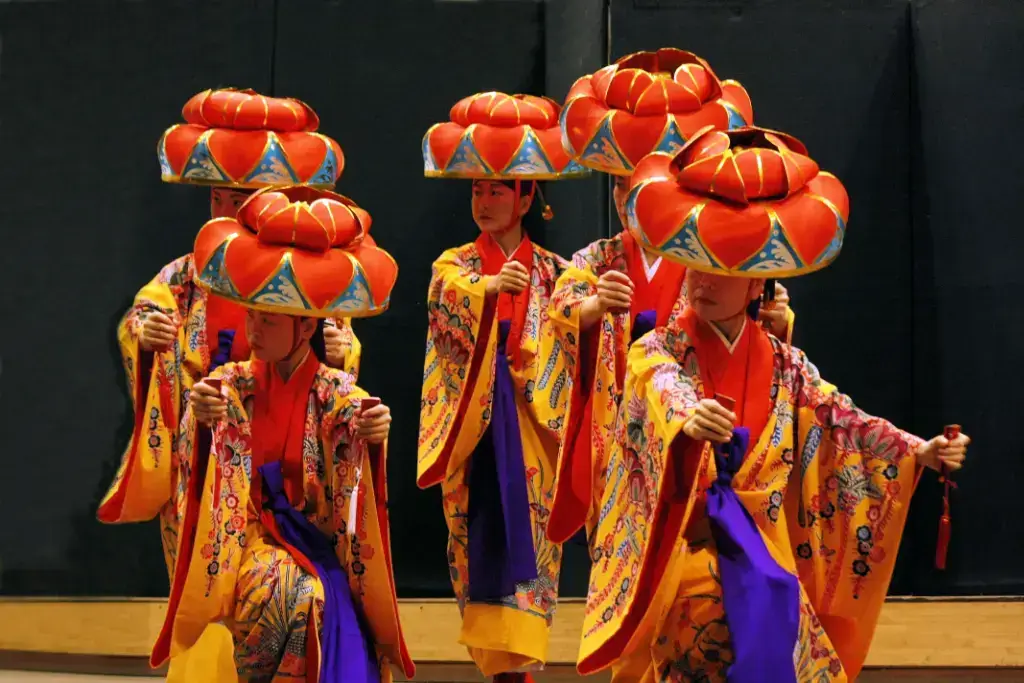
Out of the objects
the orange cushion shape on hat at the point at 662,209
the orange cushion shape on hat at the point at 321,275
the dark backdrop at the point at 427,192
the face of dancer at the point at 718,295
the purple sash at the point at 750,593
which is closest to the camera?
the purple sash at the point at 750,593

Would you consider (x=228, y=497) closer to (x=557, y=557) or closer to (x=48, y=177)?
(x=557, y=557)

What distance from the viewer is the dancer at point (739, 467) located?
3.25 meters

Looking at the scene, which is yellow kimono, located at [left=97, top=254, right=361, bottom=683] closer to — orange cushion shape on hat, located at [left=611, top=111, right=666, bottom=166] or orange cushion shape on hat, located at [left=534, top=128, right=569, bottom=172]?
orange cushion shape on hat, located at [left=534, top=128, right=569, bottom=172]

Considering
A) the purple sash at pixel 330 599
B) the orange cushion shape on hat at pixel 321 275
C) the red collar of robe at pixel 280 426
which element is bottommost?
the purple sash at pixel 330 599

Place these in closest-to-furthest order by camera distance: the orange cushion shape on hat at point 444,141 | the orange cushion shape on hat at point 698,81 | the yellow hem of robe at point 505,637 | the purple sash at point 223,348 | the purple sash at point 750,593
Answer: the purple sash at point 750,593 < the orange cushion shape on hat at point 698,81 < the purple sash at point 223,348 < the yellow hem of robe at point 505,637 < the orange cushion shape on hat at point 444,141

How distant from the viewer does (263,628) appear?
3.61 meters

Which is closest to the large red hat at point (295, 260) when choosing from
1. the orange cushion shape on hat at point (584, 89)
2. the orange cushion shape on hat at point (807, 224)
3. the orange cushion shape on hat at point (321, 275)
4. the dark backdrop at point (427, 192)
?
the orange cushion shape on hat at point (321, 275)

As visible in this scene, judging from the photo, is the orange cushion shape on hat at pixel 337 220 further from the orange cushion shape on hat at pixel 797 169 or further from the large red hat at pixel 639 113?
the orange cushion shape on hat at pixel 797 169

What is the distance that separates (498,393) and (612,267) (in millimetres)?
669

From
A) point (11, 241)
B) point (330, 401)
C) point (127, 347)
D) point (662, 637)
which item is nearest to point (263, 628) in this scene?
point (330, 401)

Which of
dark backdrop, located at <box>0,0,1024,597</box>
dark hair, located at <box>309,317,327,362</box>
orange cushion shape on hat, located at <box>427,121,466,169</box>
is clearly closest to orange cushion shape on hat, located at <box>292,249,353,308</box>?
dark hair, located at <box>309,317,327,362</box>

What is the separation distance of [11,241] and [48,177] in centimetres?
27

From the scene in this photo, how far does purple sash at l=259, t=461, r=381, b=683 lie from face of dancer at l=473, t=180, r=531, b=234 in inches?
55.8

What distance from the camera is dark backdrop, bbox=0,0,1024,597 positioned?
A: 5660 mm
